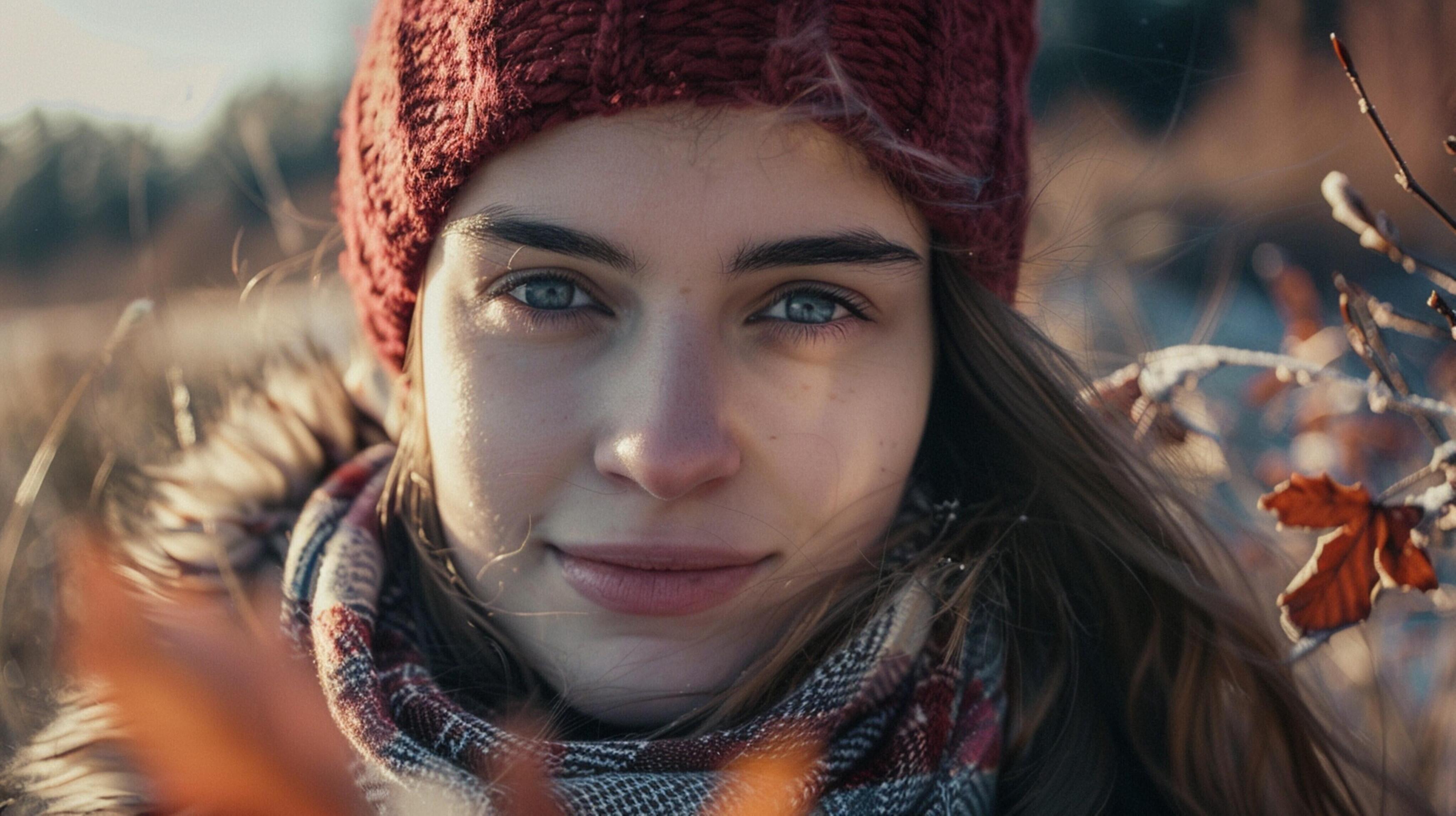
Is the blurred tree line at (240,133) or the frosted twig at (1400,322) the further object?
the blurred tree line at (240,133)

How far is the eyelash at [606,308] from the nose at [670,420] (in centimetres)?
10

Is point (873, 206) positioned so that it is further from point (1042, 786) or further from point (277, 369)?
point (277, 369)

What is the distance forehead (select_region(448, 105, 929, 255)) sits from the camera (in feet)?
4.19

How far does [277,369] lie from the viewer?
2.07m

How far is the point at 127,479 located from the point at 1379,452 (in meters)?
2.53

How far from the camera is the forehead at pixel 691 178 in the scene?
128cm

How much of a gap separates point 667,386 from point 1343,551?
85 centimetres

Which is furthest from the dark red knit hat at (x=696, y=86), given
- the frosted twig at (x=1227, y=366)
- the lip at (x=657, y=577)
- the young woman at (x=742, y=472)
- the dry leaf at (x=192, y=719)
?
the dry leaf at (x=192, y=719)

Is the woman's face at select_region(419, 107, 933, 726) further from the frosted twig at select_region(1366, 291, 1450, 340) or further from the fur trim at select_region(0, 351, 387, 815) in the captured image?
the frosted twig at select_region(1366, 291, 1450, 340)

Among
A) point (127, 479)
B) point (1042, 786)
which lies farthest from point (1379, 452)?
point (127, 479)

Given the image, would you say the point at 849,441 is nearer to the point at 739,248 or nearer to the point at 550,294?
the point at 739,248

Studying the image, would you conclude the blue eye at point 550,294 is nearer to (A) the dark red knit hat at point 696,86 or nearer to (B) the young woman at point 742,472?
(B) the young woman at point 742,472

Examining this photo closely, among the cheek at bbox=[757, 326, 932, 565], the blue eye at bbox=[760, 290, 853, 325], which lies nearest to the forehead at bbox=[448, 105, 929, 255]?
the blue eye at bbox=[760, 290, 853, 325]

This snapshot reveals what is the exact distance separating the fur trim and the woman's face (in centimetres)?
49
